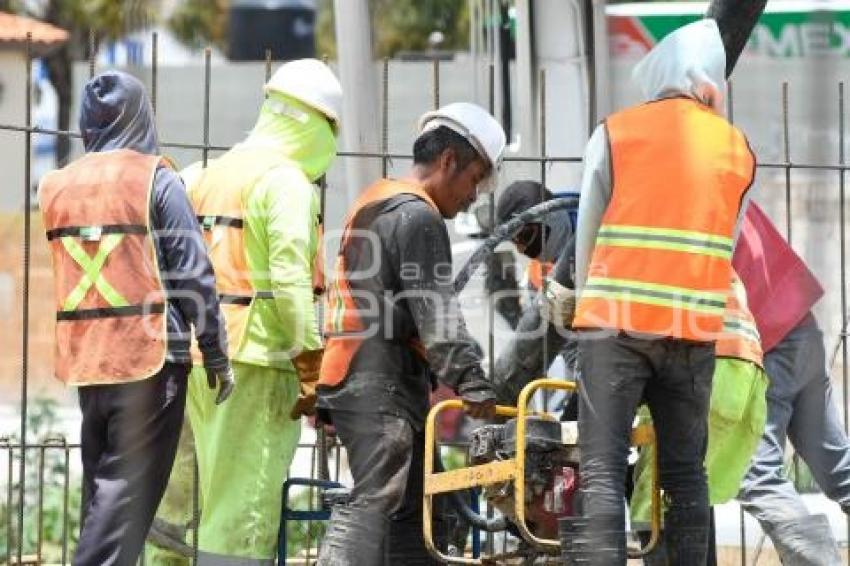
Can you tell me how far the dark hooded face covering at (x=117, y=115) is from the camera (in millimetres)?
6910

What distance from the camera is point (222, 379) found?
6.84 metres

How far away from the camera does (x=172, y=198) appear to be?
22.3 ft

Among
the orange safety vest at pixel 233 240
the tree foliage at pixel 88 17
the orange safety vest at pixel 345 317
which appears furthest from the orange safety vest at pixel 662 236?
the tree foliage at pixel 88 17

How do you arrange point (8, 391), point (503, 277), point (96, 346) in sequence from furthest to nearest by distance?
point (8, 391) < point (503, 277) < point (96, 346)

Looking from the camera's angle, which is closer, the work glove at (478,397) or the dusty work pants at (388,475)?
the work glove at (478,397)

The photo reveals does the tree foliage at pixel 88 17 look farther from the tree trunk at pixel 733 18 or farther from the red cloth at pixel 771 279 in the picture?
the tree trunk at pixel 733 18

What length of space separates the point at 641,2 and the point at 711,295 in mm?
9623

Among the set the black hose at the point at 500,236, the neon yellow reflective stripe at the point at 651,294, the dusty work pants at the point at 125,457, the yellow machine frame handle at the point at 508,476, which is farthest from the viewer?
the black hose at the point at 500,236

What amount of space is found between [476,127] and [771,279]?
148cm

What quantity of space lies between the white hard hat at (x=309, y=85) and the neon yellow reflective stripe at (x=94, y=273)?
0.90m

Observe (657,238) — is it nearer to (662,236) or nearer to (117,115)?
(662,236)

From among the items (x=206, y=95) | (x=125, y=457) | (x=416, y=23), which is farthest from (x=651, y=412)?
(x=416, y=23)

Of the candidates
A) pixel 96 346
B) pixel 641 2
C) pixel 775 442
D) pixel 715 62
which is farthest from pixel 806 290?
pixel 641 2

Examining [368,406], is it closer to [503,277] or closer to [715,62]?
[715,62]
